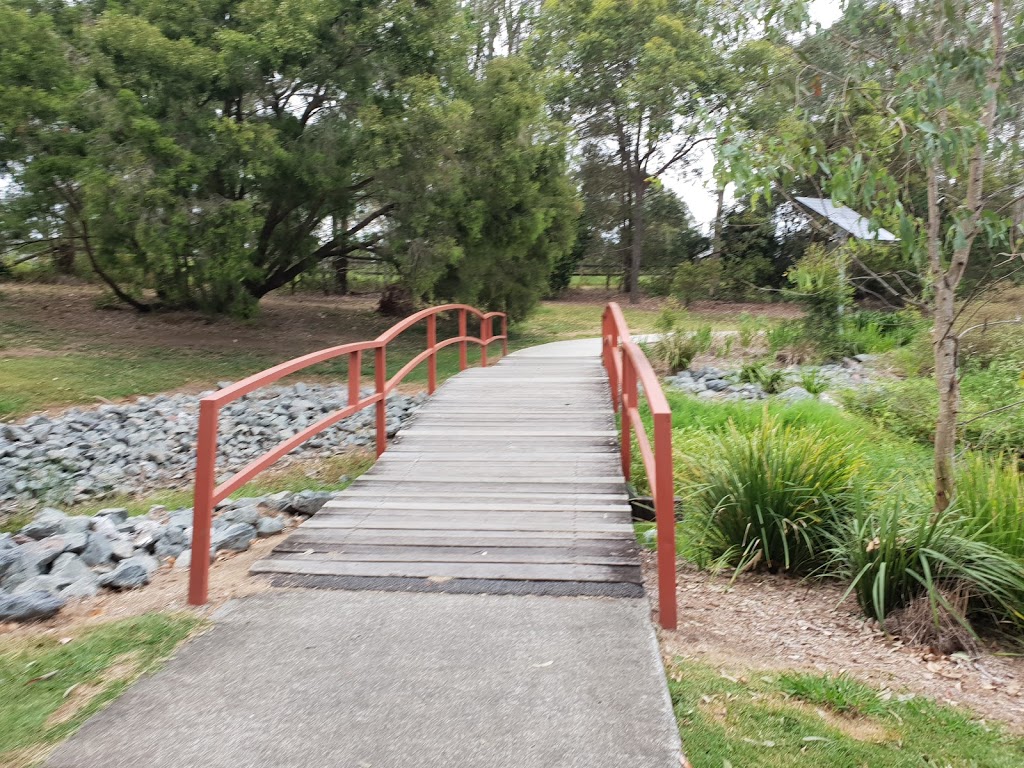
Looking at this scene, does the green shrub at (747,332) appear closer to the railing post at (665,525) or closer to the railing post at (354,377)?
the railing post at (354,377)

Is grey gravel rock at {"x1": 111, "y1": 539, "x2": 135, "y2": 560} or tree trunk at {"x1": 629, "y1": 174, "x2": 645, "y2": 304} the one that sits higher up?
tree trunk at {"x1": 629, "y1": 174, "x2": 645, "y2": 304}

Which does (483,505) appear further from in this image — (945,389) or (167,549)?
(945,389)

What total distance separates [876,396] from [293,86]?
502 inches

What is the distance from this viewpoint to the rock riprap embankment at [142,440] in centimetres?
938

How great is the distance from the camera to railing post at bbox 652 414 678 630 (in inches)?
149

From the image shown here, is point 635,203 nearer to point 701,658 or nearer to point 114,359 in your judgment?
point 114,359

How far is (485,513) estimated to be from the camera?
5.34m

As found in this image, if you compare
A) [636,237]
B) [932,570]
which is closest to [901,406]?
[932,570]

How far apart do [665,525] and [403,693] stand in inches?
57.6

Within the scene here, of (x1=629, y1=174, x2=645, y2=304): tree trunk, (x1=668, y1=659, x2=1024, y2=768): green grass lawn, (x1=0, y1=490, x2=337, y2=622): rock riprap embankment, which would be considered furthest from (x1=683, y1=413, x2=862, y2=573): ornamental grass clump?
(x1=629, y1=174, x2=645, y2=304): tree trunk

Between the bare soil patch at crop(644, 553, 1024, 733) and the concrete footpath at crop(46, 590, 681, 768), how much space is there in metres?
0.39

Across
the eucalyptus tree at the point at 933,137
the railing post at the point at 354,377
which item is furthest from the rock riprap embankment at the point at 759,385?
the railing post at the point at 354,377

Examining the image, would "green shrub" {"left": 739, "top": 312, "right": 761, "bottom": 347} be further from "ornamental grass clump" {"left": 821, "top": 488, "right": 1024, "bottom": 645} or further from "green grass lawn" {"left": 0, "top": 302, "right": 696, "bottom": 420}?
"ornamental grass clump" {"left": 821, "top": 488, "right": 1024, "bottom": 645}

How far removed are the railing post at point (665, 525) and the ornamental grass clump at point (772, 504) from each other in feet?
3.92
